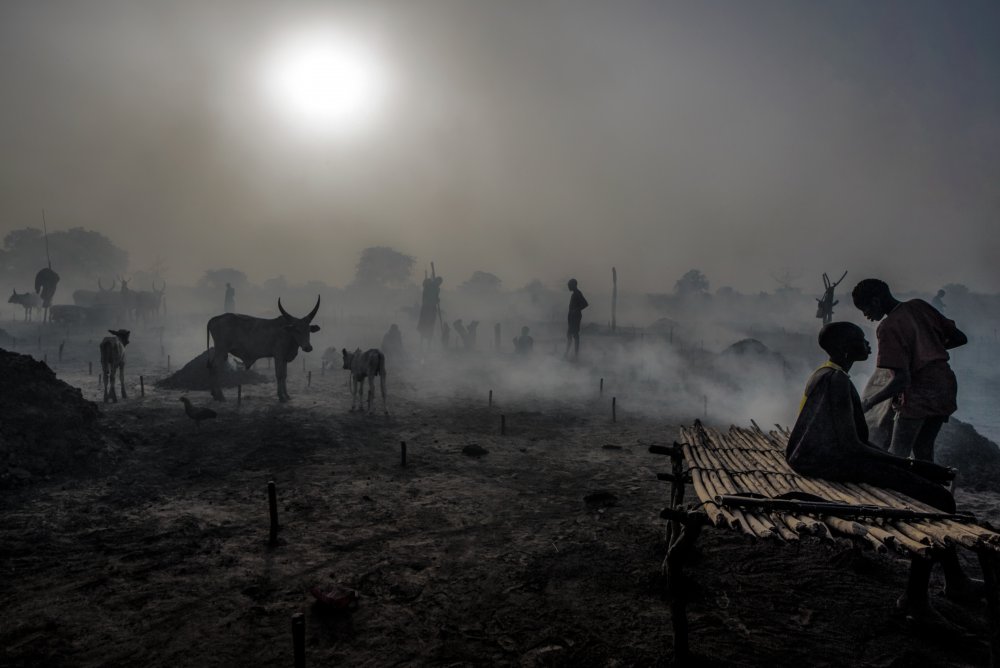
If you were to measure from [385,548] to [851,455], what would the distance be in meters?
4.99

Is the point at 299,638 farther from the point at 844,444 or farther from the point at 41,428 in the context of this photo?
the point at 41,428

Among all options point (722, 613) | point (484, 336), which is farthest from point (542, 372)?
point (484, 336)

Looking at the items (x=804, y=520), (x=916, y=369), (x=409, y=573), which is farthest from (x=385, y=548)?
(x=916, y=369)

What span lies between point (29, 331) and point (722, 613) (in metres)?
48.9

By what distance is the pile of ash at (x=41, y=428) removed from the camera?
25.7 ft

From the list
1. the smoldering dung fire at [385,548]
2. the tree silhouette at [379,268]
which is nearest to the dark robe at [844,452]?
the smoldering dung fire at [385,548]

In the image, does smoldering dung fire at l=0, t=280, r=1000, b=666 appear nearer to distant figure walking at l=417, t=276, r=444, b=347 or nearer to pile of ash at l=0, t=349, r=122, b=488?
pile of ash at l=0, t=349, r=122, b=488

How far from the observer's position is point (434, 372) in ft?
80.4

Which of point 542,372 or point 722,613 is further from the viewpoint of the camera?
point 542,372

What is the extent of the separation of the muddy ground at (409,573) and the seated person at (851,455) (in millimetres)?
327

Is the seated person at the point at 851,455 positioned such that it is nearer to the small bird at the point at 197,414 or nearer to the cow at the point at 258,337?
the small bird at the point at 197,414

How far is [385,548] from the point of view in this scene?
5711 mm

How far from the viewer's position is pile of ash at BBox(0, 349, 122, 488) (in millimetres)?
7840

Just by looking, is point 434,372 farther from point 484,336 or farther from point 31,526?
point 484,336
